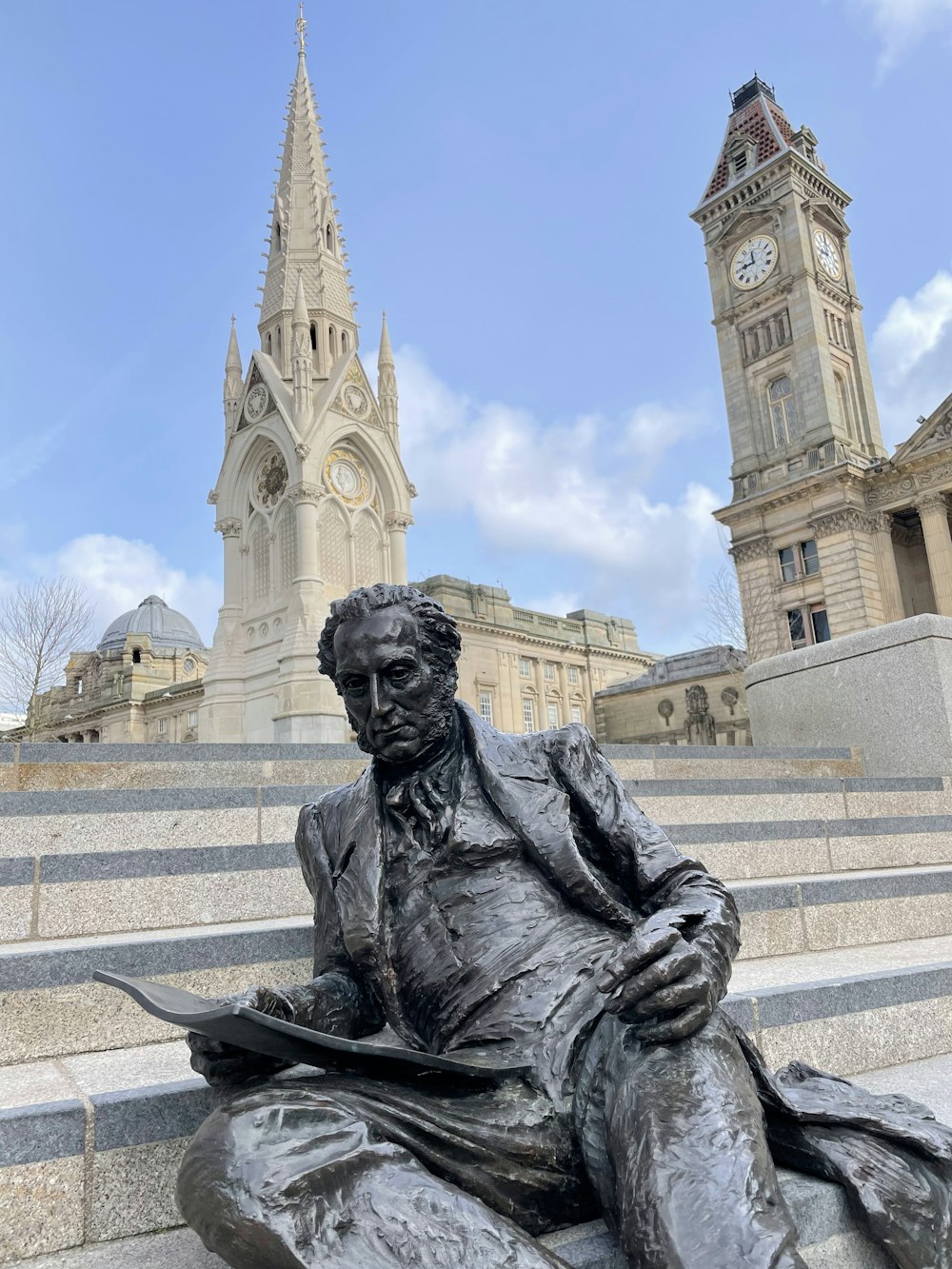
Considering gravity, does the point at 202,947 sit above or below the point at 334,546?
below

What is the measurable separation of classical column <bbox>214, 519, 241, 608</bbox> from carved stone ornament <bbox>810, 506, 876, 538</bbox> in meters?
24.4

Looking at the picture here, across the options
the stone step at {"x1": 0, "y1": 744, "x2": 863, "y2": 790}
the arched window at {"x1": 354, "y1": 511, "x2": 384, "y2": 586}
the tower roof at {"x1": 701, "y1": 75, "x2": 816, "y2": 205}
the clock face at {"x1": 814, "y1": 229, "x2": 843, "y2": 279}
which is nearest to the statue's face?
the stone step at {"x1": 0, "y1": 744, "x2": 863, "y2": 790}

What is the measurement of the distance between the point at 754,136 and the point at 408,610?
5441cm

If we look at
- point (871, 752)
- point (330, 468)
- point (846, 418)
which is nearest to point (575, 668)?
point (846, 418)

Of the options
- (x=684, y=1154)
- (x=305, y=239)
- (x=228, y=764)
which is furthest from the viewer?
(x=305, y=239)

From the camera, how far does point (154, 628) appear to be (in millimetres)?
71000

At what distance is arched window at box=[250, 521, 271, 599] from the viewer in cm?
2841

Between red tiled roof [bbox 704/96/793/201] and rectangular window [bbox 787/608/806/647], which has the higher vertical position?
red tiled roof [bbox 704/96/793/201]

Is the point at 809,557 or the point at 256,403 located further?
the point at 809,557

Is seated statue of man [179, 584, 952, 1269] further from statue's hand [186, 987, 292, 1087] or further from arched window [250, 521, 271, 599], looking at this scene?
arched window [250, 521, 271, 599]

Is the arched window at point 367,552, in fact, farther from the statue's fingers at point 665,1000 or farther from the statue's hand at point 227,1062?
the statue's fingers at point 665,1000

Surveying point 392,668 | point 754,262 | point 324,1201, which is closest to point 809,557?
point 754,262

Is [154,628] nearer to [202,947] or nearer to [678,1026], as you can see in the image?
[202,947]

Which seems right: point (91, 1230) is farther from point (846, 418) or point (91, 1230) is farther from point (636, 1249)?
point (846, 418)
